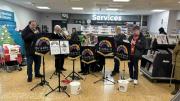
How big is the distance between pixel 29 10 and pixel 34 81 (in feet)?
30.0

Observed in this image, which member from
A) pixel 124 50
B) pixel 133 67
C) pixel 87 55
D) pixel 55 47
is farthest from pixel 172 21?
pixel 55 47

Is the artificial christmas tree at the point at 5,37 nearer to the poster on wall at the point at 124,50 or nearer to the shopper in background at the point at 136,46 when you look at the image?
the poster on wall at the point at 124,50

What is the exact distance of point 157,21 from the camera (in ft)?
47.0

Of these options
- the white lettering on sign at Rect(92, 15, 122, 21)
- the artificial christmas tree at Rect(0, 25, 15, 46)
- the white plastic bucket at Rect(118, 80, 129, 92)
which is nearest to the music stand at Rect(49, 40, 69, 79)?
the white plastic bucket at Rect(118, 80, 129, 92)

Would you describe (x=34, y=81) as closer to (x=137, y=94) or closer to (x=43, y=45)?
(x=43, y=45)

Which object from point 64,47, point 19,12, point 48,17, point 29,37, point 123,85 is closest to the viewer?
point 64,47

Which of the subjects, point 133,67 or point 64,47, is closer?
point 64,47

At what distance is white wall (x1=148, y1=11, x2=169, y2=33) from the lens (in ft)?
41.8

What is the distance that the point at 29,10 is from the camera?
13.4 metres

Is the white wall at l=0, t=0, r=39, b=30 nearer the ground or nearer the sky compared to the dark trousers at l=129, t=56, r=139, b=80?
nearer the sky

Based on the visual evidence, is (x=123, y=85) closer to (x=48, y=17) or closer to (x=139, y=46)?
(x=139, y=46)

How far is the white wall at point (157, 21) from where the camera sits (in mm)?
12742

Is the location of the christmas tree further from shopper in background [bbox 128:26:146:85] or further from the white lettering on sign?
the white lettering on sign

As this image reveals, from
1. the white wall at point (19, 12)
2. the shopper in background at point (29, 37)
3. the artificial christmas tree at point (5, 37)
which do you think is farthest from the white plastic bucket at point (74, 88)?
the white wall at point (19, 12)
